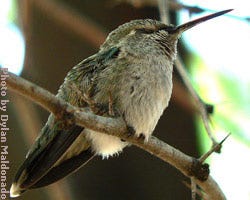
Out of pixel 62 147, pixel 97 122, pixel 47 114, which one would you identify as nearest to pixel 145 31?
pixel 47 114

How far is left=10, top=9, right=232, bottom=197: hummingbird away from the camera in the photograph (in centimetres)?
375

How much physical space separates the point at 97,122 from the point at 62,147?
0.90m

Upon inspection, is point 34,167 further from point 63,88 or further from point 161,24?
point 161,24

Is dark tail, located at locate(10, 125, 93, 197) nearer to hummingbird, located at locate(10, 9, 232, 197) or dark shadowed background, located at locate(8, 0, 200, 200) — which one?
hummingbird, located at locate(10, 9, 232, 197)

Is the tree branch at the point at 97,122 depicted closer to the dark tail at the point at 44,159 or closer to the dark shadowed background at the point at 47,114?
the dark tail at the point at 44,159

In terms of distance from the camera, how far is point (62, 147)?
374cm

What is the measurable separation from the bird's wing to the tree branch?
466 mm

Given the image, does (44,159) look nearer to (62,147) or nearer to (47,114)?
(62,147)

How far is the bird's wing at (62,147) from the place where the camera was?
12.2 feet

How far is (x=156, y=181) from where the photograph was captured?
14.0ft

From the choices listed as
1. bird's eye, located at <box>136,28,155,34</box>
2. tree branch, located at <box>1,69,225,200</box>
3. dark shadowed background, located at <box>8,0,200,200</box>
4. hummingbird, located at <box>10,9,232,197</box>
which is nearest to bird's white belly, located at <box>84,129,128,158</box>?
hummingbird, located at <box>10,9,232,197</box>

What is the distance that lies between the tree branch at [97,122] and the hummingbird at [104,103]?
23 centimetres

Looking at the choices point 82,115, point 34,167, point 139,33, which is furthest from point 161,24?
point 82,115

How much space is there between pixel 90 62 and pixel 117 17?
775 mm
